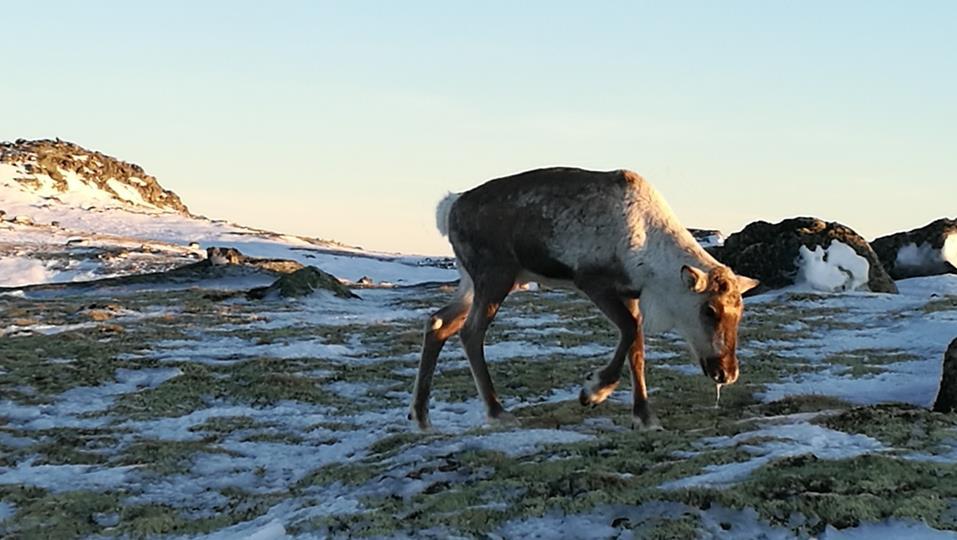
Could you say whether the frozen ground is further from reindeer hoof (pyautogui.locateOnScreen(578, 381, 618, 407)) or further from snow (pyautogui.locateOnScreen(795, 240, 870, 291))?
snow (pyautogui.locateOnScreen(795, 240, 870, 291))

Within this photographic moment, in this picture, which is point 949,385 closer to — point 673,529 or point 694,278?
point 694,278

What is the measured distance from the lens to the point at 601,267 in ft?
34.7

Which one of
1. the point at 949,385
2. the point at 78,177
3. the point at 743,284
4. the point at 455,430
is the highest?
the point at 78,177

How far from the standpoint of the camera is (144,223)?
89688 millimetres

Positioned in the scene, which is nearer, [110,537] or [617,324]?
[110,537]

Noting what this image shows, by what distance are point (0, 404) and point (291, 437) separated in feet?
16.9

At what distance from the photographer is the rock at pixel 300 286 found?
3086cm

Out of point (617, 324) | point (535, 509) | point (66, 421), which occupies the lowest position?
point (66, 421)

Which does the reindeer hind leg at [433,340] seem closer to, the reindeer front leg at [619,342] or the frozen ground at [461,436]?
the frozen ground at [461,436]

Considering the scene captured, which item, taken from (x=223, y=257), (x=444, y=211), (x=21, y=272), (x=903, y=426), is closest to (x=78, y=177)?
(x=21, y=272)

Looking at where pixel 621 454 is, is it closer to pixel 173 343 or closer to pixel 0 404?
pixel 0 404

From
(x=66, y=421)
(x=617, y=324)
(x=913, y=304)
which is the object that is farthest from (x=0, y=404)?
(x=913, y=304)

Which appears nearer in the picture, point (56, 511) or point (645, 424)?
point (56, 511)

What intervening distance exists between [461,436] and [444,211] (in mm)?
3678
